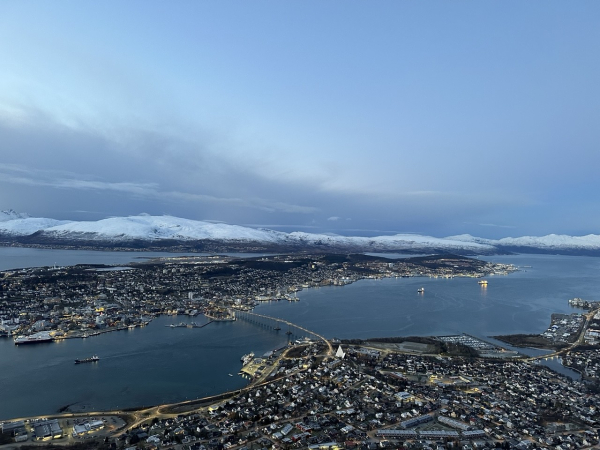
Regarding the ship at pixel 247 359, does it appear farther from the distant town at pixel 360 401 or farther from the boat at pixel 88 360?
the boat at pixel 88 360

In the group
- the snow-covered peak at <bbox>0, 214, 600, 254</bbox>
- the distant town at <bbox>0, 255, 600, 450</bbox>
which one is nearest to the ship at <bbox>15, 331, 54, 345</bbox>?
the distant town at <bbox>0, 255, 600, 450</bbox>

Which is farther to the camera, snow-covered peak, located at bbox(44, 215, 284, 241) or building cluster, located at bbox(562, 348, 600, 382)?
snow-covered peak, located at bbox(44, 215, 284, 241)

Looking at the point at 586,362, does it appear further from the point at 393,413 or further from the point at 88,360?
the point at 88,360

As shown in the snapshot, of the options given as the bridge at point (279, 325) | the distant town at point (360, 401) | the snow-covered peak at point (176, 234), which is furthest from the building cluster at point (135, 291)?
the snow-covered peak at point (176, 234)

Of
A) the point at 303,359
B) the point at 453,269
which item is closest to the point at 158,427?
the point at 303,359

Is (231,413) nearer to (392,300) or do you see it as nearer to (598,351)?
(598,351)

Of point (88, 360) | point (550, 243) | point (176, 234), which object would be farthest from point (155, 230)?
point (550, 243)

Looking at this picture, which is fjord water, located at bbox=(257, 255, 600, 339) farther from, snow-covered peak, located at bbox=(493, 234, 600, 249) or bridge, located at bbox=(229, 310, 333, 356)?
snow-covered peak, located at bbox=(493, 234, 600, 249)
